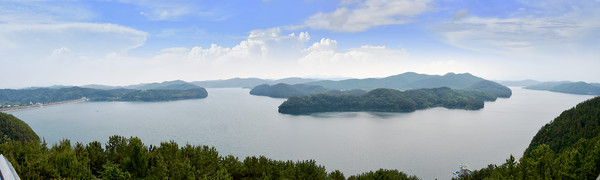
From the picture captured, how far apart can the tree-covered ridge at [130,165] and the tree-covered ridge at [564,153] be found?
1052 centimetres

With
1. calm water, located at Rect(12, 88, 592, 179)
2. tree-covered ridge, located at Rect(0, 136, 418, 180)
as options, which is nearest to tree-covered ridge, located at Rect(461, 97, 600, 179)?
calm water, located at Rect(12, 88, 592, 179)

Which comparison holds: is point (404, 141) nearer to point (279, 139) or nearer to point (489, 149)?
point (489, 149)

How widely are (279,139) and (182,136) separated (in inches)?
1023

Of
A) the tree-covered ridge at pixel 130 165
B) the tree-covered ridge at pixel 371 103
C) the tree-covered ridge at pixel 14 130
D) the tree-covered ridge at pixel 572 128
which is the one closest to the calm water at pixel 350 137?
the tree-covered ridge at pixel 572 128

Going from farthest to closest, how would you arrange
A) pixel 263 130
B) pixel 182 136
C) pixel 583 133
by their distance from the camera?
pixel 263 130, pixel 182 136, pixel 583 133

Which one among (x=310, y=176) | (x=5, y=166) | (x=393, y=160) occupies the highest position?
(x=5, y=166)

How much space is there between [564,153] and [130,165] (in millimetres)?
36799

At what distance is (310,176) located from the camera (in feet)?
86.0

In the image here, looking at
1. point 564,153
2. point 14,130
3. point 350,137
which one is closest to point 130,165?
point 564,153

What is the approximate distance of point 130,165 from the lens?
71.7ft

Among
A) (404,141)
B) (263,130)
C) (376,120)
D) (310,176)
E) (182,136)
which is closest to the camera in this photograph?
(310,176)

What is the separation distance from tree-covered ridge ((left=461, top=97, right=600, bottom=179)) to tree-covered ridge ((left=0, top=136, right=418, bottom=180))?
Result: 10.5 metres

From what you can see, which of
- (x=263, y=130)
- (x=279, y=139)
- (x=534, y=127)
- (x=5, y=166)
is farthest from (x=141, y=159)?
(x=534, y=127)

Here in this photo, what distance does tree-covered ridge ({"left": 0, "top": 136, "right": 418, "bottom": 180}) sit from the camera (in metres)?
18.5
